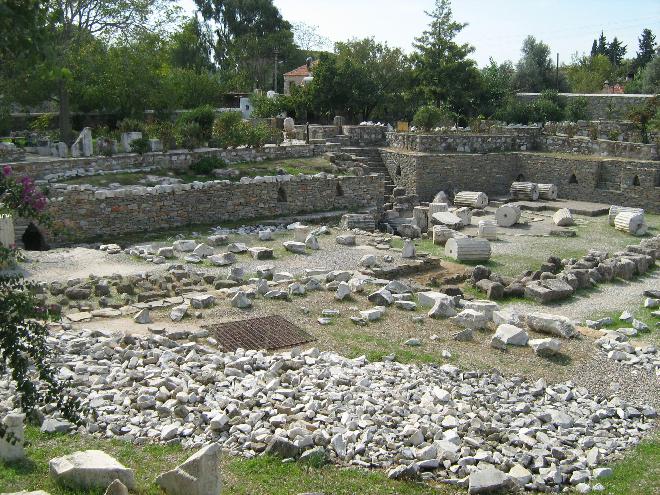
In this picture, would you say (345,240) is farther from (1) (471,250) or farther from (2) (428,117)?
(2) (428,117)

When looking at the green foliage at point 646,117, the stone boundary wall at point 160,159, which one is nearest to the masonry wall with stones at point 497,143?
the green foliage at point 646,117

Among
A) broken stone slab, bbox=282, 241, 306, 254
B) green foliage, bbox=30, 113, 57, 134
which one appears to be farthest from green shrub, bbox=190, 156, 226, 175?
green foliage, bbox=30, 113, 57, 134

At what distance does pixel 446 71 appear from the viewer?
40188 mm

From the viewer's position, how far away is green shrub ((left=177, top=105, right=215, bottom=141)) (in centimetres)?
2730

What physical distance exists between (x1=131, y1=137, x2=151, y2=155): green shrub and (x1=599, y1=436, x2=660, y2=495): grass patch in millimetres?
19745

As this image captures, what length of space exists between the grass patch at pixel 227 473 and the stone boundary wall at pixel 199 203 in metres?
12.0

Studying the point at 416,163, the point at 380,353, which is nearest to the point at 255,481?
the point at 380,353

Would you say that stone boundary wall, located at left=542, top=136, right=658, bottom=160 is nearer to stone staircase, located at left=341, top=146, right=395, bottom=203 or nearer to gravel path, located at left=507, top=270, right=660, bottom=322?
stone staircase, located at left=341, top=146, right=395, bottom=203

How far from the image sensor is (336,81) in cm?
3747

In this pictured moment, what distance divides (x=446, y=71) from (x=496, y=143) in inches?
306

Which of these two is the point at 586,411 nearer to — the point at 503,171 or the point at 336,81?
the point at 503,171

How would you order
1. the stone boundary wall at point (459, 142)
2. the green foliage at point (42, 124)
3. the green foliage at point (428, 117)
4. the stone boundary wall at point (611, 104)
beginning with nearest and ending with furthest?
the green foliage at point (42, 124) → the stone boundary wall at point (459, 142) → the green foliage at point (428, 117) → the stone boundary wall at point (611, 104)

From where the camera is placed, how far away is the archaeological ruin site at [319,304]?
329 inches

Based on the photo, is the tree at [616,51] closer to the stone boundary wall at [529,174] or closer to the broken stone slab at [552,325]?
the stone boundary wall at [529,174]
